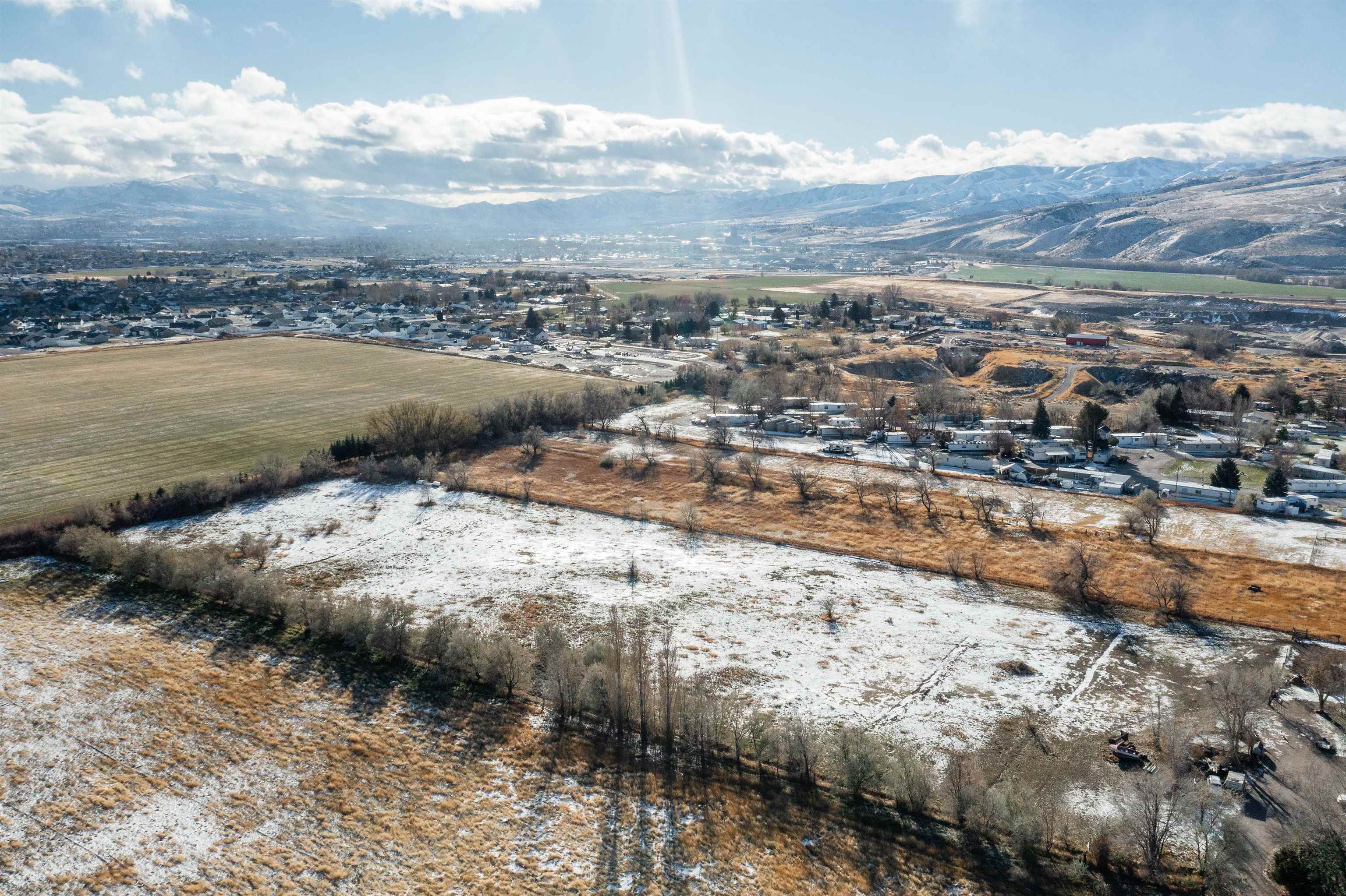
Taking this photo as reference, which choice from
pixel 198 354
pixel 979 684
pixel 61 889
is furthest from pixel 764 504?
pixel 198 354

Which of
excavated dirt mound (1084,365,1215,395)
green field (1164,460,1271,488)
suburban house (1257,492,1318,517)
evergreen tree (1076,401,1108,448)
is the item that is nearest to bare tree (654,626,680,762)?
suburban house (1257,492,1318,517)

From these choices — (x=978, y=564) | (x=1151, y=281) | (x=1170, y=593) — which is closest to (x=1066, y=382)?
(x=978, y=564)

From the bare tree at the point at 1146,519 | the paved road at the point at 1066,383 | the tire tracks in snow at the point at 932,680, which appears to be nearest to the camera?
the tire tracks in snow at the point at 932,680

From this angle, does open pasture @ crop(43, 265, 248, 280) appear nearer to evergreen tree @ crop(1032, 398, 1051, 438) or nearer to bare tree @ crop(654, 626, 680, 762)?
evergreen tree @ crop(1032, 398, 1051, 438)

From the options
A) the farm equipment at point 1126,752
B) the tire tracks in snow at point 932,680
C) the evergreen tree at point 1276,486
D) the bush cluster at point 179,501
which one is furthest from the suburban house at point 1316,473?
the bush cluster at point 179,501

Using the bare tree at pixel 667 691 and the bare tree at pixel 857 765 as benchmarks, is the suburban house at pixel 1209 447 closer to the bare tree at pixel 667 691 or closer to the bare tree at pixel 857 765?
the bare tree at pixel 857 765

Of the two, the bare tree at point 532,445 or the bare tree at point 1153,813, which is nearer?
the bare tree at point 1153,813

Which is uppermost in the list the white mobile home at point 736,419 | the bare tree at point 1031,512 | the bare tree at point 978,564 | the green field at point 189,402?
the green field at point 189,402

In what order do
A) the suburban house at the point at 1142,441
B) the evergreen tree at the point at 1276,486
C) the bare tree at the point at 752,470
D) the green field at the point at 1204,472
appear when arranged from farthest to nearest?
1. the suburban house at the point at 1142,441
2. the bare tree at the point at 752,470
3. the green field at the point at 1204,472
4. the evergreen tree at the point at 1276,486
